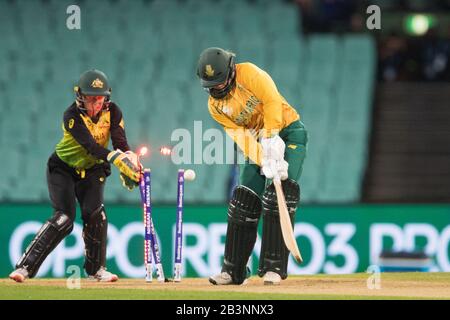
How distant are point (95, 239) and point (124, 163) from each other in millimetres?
905

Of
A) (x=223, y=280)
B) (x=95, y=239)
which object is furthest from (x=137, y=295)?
(x=95, y=239)

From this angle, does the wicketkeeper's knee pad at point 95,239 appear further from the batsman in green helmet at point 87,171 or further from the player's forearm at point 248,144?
the player's forearm at point 248,144

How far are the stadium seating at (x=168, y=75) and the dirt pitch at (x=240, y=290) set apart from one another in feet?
17.3

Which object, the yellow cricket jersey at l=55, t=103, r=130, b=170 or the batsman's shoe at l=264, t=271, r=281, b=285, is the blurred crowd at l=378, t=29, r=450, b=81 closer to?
the yellow cricket jersey at l=55, t=103, r=130, b=170

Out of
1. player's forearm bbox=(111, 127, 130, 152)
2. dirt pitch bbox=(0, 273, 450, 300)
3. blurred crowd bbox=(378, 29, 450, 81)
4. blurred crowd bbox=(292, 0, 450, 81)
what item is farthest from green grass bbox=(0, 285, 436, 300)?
blurred crowd bbox=(378, 29, 450, 81)

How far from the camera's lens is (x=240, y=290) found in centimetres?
945

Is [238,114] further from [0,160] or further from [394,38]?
[394,38]

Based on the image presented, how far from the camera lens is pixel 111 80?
1681 cm

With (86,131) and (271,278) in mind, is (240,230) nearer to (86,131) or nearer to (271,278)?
(271,278)

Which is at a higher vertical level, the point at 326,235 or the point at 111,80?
the point at 111,80

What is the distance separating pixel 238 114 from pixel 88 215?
1593mm

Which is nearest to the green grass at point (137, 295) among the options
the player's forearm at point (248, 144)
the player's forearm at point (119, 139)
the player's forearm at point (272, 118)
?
the player's forearm at point (248, 144)

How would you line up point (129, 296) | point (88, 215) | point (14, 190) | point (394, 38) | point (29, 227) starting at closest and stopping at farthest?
point (129, 296), point (88, 215), point (29, 227), point (14, 190), point (394, 38)

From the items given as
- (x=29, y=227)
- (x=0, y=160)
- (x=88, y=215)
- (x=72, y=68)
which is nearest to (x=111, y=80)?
(x=72, y=68)
